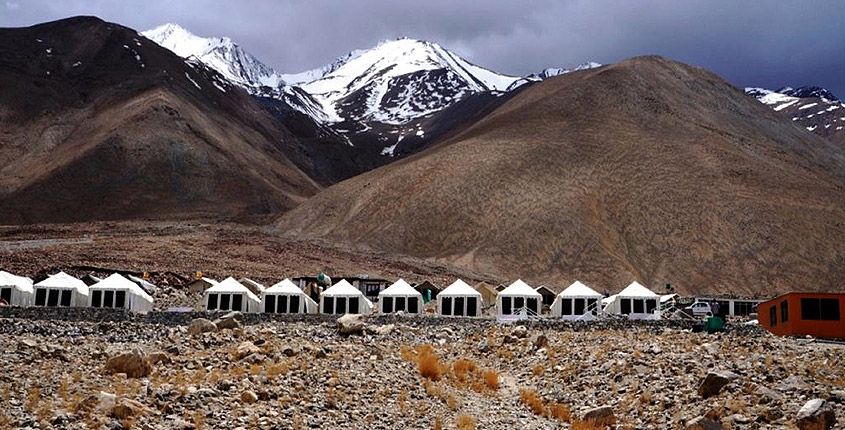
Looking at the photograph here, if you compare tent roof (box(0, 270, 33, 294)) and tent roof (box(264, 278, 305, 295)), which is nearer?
tent roof (box(0, 270, 33, 294))

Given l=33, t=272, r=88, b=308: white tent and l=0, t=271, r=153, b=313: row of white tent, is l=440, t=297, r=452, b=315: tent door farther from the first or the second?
l=33, t=272, r=88, b=308: white tent

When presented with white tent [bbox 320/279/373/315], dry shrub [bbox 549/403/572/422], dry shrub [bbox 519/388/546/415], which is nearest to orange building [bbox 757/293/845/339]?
dry shrub [bbox 519/388/546/415]

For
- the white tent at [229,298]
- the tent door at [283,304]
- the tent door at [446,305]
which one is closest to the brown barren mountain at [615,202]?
the tent door at [446,305]

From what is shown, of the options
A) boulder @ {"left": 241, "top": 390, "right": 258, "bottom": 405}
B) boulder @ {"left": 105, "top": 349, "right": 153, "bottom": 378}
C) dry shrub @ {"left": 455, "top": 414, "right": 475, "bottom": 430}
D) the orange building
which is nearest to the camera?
boulder @ {"left": 241, "top": 390, "right": 258, "bottom": 405}

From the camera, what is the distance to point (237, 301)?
154 ft

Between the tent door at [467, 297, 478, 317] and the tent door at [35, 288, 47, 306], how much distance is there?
67.8 ft

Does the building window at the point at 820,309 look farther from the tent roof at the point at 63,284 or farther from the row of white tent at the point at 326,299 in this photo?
the tent roof at the point at 63,284

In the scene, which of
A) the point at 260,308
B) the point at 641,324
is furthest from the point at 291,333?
the point at 260,308

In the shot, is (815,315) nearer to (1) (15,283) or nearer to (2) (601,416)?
(2) (601,416)

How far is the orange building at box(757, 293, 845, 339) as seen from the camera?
30.5 meters

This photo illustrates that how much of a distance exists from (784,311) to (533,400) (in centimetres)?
1394

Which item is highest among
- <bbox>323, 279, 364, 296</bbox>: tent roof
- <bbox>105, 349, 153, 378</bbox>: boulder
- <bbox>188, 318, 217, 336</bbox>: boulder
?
<bbox>323, 279, 364, 296</bbox>: tent roof

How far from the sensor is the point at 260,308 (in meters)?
48.0

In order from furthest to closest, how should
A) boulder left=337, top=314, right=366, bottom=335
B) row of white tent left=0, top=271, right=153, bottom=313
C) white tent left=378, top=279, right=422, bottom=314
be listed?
white tent left=378, top=279, right=422, bottom=314 → row of white tent left=0, top=271, right=153, bottom=313 → boulder left=337, top=314, right=366, bottom=335
